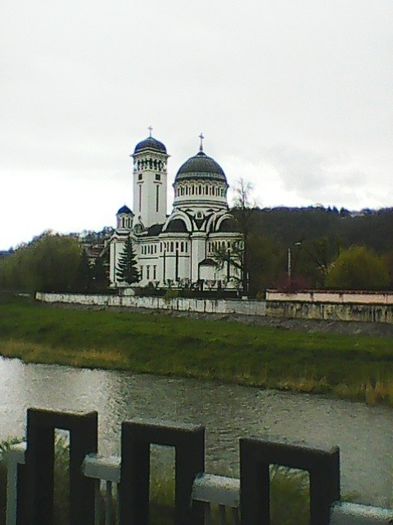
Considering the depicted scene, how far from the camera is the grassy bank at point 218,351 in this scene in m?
20.1

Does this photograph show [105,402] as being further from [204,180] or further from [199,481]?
[204,180]

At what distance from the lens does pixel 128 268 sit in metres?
64.8

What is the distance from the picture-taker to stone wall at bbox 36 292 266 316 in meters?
32.0

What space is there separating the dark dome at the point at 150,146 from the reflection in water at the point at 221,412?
51659 millimetres

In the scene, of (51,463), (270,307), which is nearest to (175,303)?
(270,307)

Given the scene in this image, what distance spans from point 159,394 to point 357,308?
11480 mm

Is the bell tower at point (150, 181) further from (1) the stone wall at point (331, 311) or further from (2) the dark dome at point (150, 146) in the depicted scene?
(1) the stone wall at point (331, 311)

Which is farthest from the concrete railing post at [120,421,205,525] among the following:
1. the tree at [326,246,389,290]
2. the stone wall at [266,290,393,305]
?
the tree at [326,246,389,290]

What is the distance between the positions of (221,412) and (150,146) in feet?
193

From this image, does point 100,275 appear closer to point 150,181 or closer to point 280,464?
point 150,181

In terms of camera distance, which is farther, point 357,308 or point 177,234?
point 177,234

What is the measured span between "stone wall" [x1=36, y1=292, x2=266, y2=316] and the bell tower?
26.9 metres

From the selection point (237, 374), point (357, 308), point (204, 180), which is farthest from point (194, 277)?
point (237, 374)

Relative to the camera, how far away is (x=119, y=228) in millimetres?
71375
